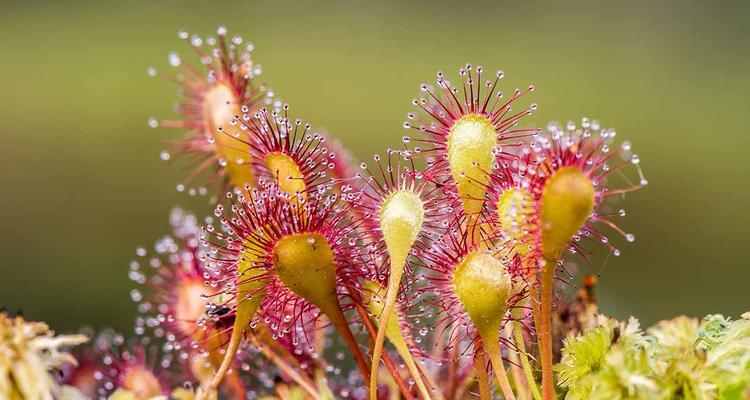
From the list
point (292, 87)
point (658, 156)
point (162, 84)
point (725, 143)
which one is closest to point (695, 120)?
point (725, 143)

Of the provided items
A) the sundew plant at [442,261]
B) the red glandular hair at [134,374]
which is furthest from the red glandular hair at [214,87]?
the red glandular hair at [134,374]

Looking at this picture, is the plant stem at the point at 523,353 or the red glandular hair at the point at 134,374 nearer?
the plant stem at the point at 523,353

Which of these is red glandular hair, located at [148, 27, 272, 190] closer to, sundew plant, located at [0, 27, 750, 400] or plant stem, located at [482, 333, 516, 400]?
sundew plant, located at [0, 27, 750, 400]

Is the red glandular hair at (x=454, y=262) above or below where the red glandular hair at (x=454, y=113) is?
below

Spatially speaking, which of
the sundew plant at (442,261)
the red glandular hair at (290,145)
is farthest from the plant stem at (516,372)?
the red glandular hair at (290,145)

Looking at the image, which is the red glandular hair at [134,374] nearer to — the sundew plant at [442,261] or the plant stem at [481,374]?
the sundew plant at [442,261]

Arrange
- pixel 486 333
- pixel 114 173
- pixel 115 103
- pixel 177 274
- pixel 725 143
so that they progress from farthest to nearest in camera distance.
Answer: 1. pixel 725 143
2. pixel 115 103
3. pixel 114 173
4. pixel 177 274
5. pixel 486 333

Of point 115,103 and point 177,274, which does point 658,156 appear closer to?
point 115,103

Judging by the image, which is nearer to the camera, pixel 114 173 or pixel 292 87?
pixel 114 173

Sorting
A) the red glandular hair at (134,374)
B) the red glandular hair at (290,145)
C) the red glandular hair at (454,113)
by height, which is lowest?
the red glandular hair at (134,374)

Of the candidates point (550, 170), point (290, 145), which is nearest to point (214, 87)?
point (290, 145)

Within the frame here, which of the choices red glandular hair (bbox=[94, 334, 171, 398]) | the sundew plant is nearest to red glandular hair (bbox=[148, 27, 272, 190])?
the sundew plant
